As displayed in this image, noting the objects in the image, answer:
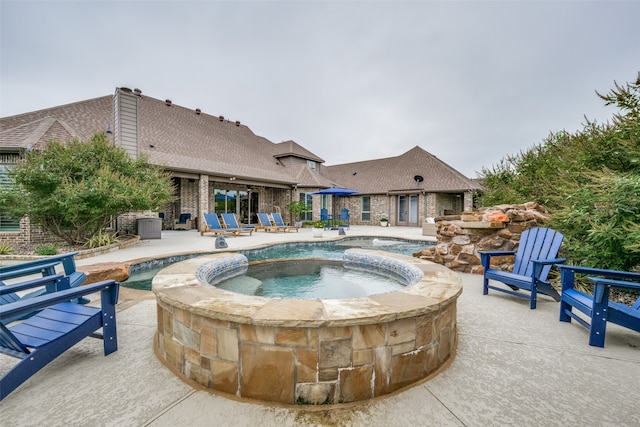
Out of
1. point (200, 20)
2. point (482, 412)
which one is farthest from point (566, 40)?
point (200, 20)

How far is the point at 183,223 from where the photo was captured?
13.2 m

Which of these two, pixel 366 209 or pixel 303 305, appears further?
pixel 366 209

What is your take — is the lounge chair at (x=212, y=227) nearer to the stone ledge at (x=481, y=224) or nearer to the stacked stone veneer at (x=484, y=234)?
the stacked stone veneer at (x=484, y=234)

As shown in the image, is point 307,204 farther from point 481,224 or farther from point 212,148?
point 481,224

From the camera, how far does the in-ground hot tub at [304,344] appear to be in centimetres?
156

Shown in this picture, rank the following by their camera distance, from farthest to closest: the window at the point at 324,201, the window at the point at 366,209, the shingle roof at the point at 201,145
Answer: the window at the point at 366,209
the window at the point at 324,201
the shingle roof at the point at 201,145

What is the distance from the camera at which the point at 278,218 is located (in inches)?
534

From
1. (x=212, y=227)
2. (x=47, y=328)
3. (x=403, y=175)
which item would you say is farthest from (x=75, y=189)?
(x=403, y=175)

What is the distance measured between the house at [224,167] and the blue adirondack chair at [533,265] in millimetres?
10769

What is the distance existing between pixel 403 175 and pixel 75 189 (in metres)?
16.9

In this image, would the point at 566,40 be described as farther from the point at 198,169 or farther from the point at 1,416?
the point at 198,169

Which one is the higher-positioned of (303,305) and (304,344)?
(303,305)

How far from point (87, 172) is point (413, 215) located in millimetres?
16314

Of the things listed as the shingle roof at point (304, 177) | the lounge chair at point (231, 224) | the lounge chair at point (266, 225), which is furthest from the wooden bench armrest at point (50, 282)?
the shingle roof at point (304, 177)
